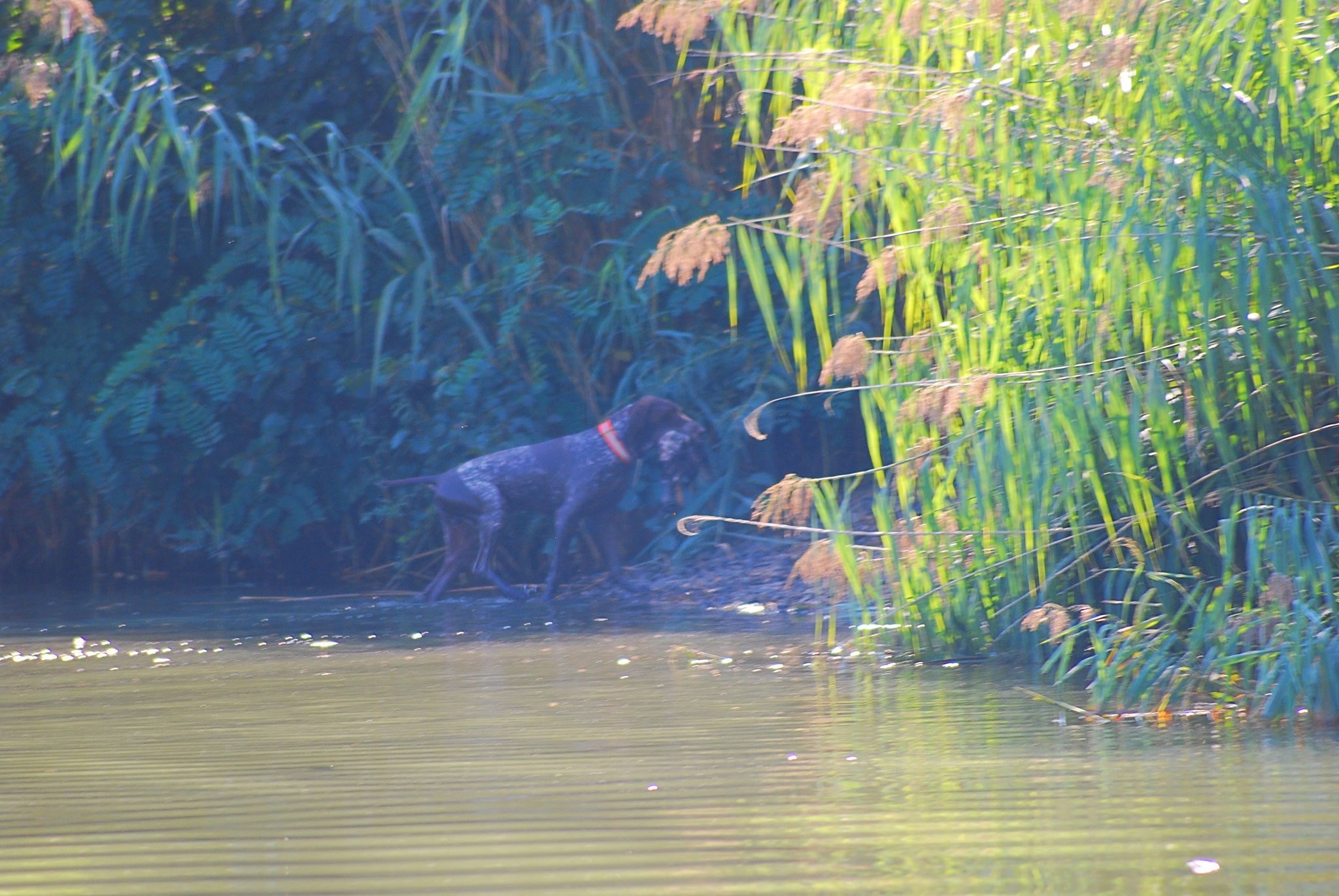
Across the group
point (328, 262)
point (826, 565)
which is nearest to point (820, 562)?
point (826, 565)

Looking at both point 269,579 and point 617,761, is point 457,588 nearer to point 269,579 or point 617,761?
point 269,579

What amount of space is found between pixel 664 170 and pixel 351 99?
2.06m

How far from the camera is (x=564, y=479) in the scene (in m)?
7.46

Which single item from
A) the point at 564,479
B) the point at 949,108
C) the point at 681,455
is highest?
the point at 949,108

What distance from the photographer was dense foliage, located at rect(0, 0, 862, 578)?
25.7ft

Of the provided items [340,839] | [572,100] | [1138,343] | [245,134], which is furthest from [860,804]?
[245,134]

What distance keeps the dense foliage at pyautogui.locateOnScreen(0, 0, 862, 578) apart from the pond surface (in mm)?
2934

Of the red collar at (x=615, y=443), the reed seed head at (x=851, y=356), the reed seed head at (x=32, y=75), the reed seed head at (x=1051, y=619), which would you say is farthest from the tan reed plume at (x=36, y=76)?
the reed seed head at (x=1051, y=619)

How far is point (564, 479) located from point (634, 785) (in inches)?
176

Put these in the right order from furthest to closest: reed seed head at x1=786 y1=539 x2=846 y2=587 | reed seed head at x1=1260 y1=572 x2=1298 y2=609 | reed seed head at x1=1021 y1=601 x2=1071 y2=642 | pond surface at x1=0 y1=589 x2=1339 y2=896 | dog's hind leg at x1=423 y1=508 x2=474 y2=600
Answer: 1. dog's hind leg at x1=423 y1=508 x2=474 y2=600
2. reed seed head at x1=786 y1=539 x2=846 y2=587
3. reed seed head at x1=1021 y1=601 x2=1071 y2=642
4. reed seed head at x1=1260 y1=572 x2=1298 y2=609
5. pond surface at x1=0 y1=589 x2=1339 y2=896

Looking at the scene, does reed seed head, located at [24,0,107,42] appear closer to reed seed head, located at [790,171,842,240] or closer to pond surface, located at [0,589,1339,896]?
pond surface, located at [0,589,1339,896]

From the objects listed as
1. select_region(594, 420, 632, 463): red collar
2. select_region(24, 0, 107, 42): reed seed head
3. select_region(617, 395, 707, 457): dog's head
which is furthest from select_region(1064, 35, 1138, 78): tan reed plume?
select_region(24, 0, 107, 42): reed seed head

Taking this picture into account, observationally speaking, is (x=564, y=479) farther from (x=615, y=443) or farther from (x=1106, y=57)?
(x=1106, y=57)

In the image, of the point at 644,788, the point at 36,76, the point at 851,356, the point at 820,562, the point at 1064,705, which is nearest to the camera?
the point at 644,788
